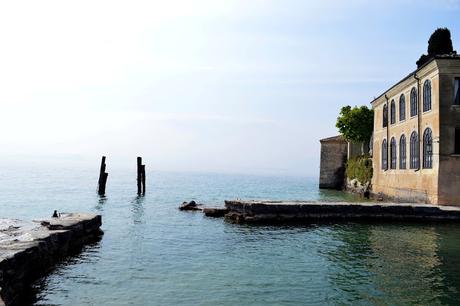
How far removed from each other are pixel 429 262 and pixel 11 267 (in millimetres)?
11171

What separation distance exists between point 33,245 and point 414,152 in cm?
2394

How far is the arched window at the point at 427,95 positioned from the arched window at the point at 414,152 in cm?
226

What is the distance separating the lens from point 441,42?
31828 mm

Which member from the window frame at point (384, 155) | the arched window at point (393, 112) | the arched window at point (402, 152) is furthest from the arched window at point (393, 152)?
the arched window at point (402, 152)

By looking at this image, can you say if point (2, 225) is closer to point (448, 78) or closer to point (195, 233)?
point (195, 233)

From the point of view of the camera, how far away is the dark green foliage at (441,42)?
3170cm

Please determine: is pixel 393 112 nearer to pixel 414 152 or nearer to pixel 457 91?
pixel 414 152

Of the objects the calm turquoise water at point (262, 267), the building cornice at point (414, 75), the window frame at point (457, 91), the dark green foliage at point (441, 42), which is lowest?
the calm turquoise water at point (262, 267)

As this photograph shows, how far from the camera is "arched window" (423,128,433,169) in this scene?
25.9 metres

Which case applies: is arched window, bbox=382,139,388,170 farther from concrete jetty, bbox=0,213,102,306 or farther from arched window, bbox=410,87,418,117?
concrete jetty, bbox=0,213,102,306

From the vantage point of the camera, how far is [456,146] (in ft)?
81.7

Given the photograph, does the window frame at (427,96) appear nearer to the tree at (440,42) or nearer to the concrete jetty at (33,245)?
the tree at (440,42)

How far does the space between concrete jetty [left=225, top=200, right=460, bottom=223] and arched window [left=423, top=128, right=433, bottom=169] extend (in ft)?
10.3

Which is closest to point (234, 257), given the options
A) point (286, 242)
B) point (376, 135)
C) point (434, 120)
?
point (286, 242)
